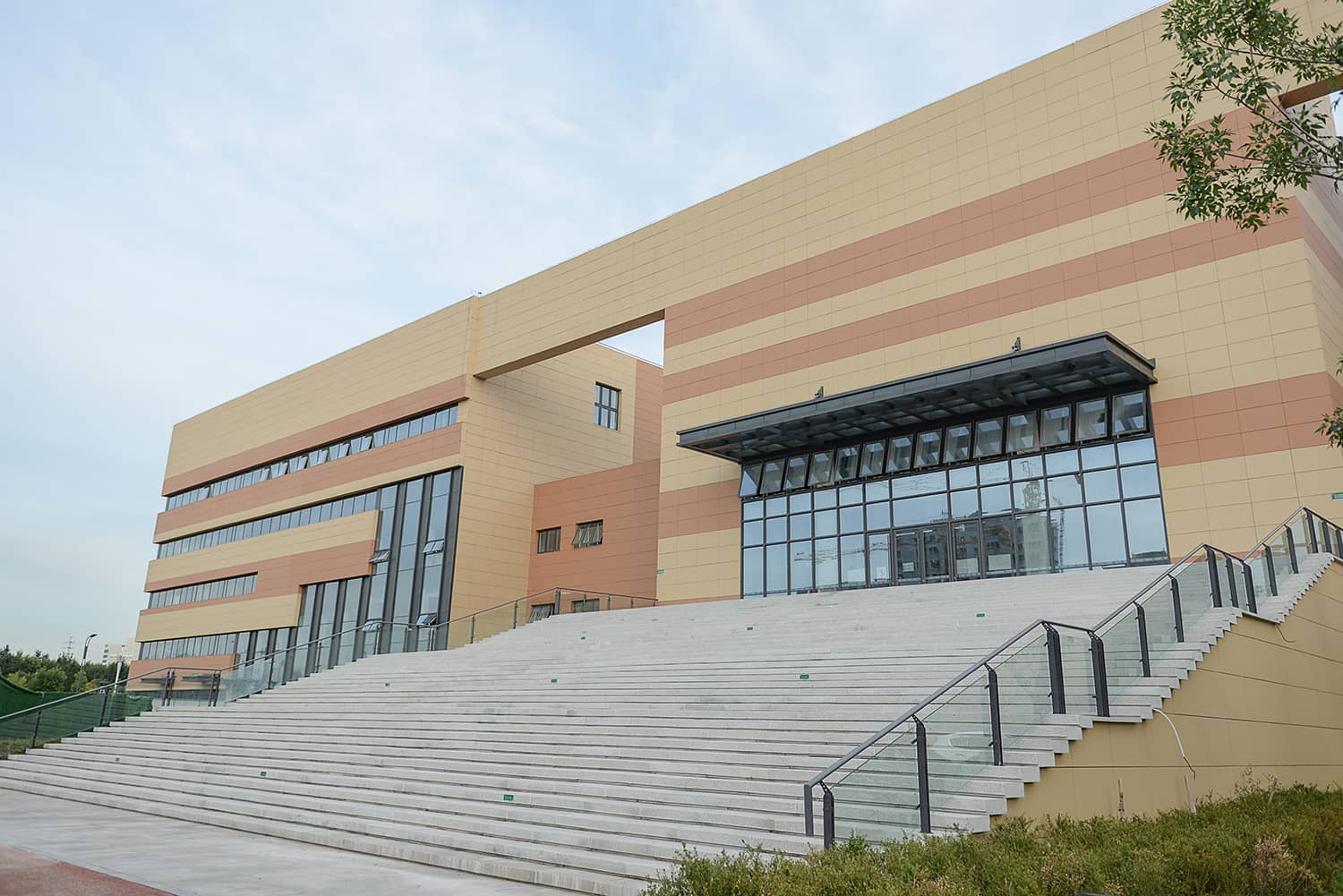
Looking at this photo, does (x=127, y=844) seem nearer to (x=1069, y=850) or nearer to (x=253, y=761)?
(x=253, y=761)

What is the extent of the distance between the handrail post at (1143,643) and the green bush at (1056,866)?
2.49m

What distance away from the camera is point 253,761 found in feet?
51.6

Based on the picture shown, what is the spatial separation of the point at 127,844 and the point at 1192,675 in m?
11.9

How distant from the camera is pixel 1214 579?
1223 cm

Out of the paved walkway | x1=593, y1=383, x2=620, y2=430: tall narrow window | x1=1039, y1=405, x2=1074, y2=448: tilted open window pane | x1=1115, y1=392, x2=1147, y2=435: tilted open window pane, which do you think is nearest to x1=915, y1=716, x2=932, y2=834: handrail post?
the paved walkway

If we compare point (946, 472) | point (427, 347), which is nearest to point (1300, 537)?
point (946, 472)

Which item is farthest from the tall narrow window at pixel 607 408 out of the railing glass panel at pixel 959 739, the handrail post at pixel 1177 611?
the railing glass panel at pixel 959 739

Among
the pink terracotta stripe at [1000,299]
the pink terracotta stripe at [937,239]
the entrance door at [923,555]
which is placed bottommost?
the entrance door at [923,555]

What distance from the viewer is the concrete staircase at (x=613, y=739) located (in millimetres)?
9180

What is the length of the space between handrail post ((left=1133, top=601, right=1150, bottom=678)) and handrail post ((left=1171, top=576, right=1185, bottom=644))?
772 millimetres

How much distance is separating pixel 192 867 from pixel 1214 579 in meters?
12.0

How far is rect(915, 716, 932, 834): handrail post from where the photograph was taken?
26.6ft

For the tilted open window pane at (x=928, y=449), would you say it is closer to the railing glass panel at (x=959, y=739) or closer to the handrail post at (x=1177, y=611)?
the handrail post at (x=1177, y=611)

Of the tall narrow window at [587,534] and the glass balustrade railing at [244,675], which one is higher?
the tall narrow window at [587,534]
